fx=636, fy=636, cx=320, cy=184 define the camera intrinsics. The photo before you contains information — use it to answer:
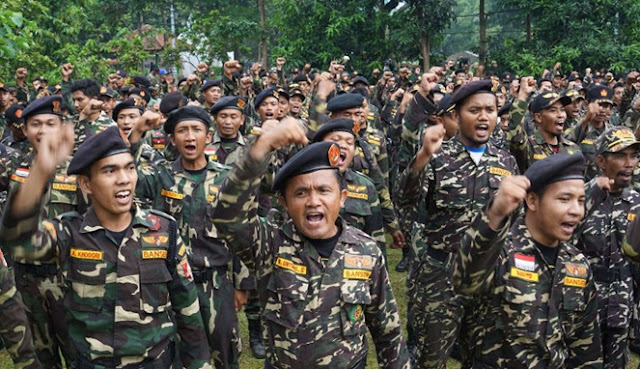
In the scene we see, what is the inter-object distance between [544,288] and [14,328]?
311 centimetres

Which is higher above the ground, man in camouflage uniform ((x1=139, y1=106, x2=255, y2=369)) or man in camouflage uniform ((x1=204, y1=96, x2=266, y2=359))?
man in camouflage uniform ((x1=204, y1=96, x2=266, y2=359))

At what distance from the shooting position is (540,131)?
6.75 meters

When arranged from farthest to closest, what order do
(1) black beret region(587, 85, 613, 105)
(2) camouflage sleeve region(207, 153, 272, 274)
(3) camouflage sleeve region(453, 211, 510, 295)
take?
1. (1) black beret region(587, 85, 613, 105)
2. (3) camouflage sleeve region(453, 211, 510, 295)
3. (2) camouflage sleeve region(207, 153, 272, 274)

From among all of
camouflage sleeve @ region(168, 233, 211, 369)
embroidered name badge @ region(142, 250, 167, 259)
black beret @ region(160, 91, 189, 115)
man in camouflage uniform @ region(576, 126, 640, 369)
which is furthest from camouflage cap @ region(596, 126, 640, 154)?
black beret @ region(160, 91, 189, 115)

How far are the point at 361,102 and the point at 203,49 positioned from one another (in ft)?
73.8

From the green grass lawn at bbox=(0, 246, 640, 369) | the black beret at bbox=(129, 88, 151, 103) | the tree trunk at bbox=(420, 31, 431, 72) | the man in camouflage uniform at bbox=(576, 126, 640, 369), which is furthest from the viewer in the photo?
the tree trunk at bbox=(420, 31, 431, 72)

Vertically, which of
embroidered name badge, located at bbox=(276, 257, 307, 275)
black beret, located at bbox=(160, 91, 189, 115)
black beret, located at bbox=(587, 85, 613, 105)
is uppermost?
black beret, located at bbox=(587, 85, 613, 105)

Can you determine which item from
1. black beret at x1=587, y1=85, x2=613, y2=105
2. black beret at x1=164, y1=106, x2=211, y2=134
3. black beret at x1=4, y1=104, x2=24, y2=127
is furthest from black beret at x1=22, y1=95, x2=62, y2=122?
black beret at x1=587, y1=85, x2=613, y2=105

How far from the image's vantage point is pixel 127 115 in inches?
311

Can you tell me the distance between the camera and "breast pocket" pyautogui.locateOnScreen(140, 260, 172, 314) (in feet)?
11.8

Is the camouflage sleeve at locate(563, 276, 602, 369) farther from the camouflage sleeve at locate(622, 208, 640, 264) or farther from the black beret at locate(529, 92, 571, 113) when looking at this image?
the black beret at locate(529, 92, 571, 113)

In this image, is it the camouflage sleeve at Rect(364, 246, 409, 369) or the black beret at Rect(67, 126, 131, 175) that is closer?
the camouflage sleeve at Rect(364, 246, 409, 369)

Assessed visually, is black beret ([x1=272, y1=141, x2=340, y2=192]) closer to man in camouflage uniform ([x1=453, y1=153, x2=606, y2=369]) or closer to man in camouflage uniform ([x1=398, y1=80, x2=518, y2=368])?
man in camouflage uniform ([x1=453, y1=153, x2=606, y2=369])

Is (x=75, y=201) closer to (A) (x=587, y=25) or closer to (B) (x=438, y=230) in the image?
(B) (x=438, y=230)
